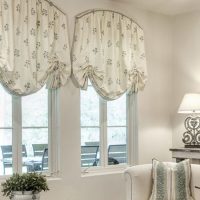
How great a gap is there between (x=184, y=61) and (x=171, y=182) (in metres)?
2.33

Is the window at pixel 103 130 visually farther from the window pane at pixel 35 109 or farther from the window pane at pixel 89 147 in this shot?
the window pane at pixel 35 109

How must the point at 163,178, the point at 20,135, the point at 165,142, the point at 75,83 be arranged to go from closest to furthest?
the point at 163,178
the point at 20,135
the point at 75,83
the point at 165,142

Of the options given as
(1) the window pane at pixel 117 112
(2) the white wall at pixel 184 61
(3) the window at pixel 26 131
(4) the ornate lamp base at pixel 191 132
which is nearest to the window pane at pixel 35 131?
(3) the window at pixel 26 131

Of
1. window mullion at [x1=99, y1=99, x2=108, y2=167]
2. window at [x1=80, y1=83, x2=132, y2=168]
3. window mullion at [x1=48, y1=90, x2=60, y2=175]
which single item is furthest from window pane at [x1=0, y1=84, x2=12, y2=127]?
window mullion at [x1=99, y1=99, x2=108, y2=167]

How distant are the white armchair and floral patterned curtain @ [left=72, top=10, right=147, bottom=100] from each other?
1.24 meters

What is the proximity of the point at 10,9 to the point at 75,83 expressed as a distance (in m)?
1.16

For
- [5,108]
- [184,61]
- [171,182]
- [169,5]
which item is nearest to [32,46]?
[5,108]

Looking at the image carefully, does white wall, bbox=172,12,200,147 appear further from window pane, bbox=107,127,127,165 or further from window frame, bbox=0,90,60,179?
window frame, bbox=0,90,60,179

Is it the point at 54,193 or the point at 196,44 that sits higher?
the point at 196,44

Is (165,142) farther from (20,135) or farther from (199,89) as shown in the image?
(20,135)

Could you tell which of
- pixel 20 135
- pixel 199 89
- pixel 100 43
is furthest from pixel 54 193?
pixel 199 89

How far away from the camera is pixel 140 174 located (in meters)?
4.35

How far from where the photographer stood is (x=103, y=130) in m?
5.43

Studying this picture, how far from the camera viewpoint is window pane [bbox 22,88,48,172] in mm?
4715
